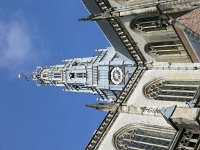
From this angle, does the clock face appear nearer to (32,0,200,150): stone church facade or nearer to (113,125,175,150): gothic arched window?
(32,0,200,150): stone church facade

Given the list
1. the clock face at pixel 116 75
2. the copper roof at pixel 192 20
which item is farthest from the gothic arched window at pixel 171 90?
the clock face at pixel 116 75

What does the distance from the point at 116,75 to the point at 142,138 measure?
74.7 feet

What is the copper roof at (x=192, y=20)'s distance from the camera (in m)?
33.5

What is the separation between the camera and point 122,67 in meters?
59.7

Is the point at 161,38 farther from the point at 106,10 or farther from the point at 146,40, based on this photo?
the point at 106,10

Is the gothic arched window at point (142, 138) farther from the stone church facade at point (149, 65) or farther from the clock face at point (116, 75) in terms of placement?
the clock face at point (116, 75)

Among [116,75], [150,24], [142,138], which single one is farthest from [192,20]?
[116,75]

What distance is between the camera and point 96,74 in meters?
64.0

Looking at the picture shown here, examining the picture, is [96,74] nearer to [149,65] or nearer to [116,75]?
[116,75]

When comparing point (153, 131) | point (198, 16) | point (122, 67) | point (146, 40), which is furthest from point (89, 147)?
point (122, 67)

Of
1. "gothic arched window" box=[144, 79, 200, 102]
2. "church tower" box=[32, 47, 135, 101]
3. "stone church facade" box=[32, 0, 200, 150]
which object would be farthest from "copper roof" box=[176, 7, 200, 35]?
"church tower" box=[32, 47, 135, 101]

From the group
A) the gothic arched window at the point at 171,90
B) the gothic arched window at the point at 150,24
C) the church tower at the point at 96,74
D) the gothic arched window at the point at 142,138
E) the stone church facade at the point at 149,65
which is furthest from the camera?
the church tower at the point at 96,74

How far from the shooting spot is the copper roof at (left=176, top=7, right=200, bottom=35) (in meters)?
33.5

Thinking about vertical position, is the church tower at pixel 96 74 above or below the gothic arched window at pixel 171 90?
above
